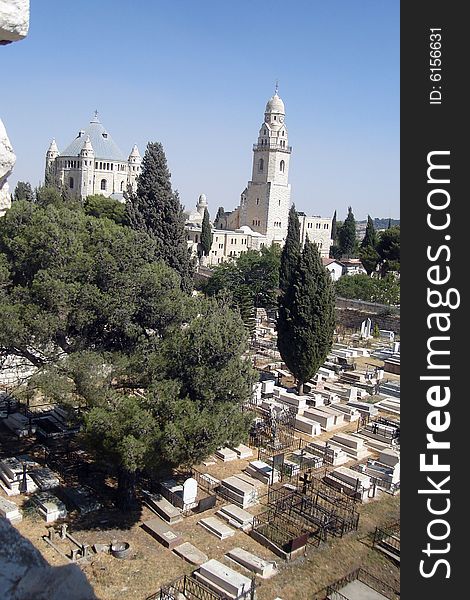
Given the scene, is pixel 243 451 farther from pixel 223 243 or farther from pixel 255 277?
pixel 223 243

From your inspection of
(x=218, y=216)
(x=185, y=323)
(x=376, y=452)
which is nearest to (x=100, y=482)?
(x=185, y=323)

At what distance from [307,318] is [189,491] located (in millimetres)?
8715

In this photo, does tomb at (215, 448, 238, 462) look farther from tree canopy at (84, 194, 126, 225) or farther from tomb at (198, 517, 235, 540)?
tree canopy at (84, 194, 126, 225)

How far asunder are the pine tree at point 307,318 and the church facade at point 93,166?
4242 cm

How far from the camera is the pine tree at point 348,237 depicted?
62875 mm

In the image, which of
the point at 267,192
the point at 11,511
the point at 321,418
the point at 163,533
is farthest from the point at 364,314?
the point at 267,192

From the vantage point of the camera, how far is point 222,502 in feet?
39.0

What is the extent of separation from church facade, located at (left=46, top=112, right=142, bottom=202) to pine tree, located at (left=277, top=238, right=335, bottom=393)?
42.4 m

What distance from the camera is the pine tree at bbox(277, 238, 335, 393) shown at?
18859mm

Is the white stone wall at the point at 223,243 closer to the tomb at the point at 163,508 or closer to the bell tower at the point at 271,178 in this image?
the bell tower at the point at 271,178

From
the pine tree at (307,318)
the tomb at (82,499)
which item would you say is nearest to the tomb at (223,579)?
the tomb at (82,499)

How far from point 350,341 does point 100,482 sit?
19386mm

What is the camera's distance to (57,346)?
1181cm

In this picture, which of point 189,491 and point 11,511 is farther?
point 189,491
